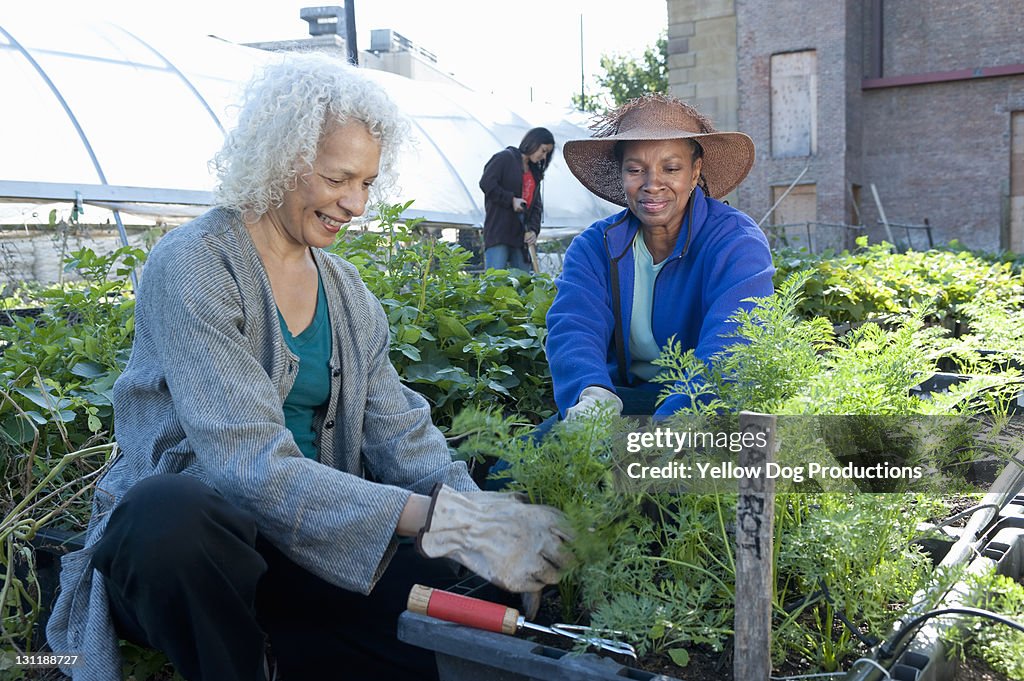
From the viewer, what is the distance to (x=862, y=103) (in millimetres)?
16188

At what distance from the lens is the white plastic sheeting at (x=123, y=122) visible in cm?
729

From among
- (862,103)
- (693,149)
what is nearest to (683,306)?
(693,149)

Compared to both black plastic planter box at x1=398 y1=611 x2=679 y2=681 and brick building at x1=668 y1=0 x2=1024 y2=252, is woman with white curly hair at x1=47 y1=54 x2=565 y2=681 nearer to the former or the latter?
black plastic planter box at x1=398 y1=611 x2=679 y2=681

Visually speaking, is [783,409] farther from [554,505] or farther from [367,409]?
[367,409]

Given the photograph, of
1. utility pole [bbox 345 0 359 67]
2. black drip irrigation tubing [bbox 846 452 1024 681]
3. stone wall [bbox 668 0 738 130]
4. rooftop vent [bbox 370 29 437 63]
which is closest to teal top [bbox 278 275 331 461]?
black drip irrigation tubing [bbox 846 452 1024 681]

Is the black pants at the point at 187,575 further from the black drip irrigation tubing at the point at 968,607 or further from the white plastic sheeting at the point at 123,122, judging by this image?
the white plastic sheeting at the point at 123,122

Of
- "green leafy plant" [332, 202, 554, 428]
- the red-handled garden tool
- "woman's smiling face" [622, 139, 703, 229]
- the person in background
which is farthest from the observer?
the person in background

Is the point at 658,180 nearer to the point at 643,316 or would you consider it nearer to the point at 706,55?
the point at 643,316

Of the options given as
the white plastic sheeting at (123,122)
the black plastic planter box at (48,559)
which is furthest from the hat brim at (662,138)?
the white plastic sheeting at (123,122)

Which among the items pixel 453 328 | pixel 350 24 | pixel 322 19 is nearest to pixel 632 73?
pixel 322 19

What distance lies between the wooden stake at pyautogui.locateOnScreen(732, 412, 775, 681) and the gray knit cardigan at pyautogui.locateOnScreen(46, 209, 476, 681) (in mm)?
648

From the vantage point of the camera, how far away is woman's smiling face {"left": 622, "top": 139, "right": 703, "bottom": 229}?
2375mm

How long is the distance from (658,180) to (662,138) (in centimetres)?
11

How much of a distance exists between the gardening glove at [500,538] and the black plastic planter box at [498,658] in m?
0.14
